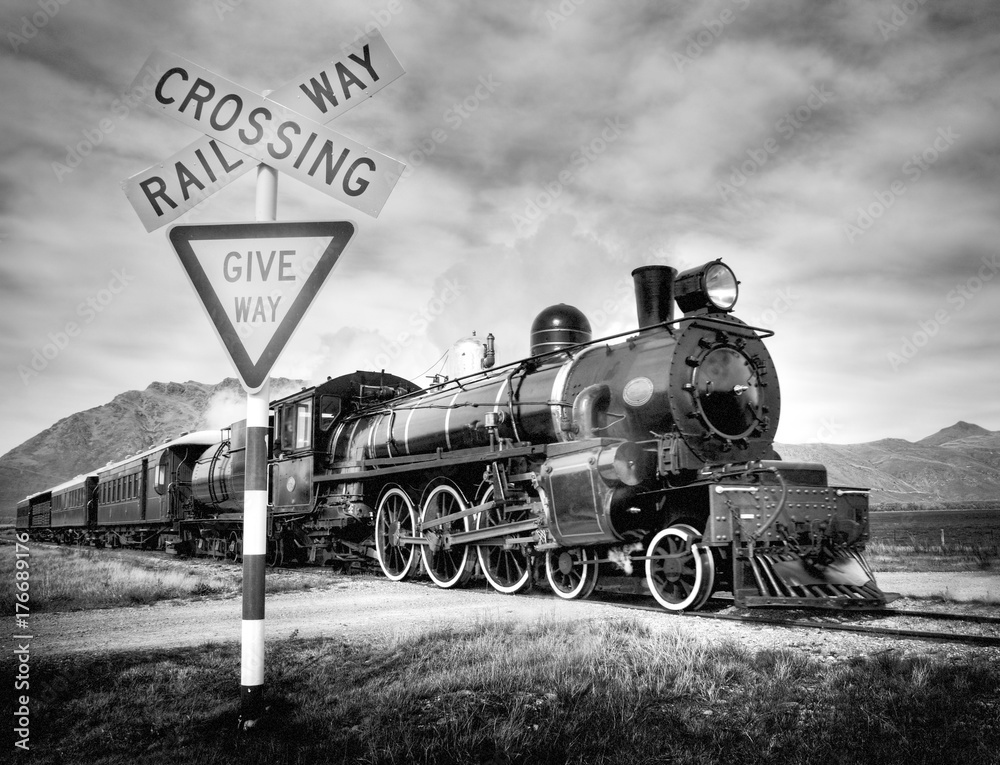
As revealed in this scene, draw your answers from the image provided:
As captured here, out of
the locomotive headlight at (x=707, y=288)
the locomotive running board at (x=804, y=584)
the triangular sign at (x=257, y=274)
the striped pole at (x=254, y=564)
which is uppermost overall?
the locomotive headlight at (x=707, y=288)

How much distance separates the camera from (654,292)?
30.2 ft

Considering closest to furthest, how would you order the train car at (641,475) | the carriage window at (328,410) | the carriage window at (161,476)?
1. the train car at (641,475)
2. the carriage window at (328,410)
3. the carriage window at (161,476)

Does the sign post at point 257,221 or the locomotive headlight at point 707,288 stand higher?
the locomotive headlight at point 707,288

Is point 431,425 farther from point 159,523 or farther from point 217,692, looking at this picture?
point 159,523

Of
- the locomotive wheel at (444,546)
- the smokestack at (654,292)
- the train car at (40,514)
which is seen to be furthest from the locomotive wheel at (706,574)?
the train car at (40,514)

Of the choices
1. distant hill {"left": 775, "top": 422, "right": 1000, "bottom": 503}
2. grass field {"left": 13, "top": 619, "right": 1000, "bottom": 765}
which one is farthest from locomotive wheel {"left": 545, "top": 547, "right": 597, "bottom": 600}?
distant hill {"left": 775, "top": 422, "right": 1000, "bottom": 503}

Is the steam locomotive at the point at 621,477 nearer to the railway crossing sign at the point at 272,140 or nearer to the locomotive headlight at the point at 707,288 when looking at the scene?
the locomotive headlight at the point at 707,288

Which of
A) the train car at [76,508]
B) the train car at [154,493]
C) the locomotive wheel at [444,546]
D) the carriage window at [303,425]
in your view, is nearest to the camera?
the locomotive wheel at [444,546]

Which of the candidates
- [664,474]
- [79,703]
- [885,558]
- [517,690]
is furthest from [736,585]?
[885,558]

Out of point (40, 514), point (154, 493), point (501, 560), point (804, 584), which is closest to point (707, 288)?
point (804, 584)

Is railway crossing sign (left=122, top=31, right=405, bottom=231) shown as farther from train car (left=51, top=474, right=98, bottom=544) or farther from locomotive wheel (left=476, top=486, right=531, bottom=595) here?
train car (left=51, top=474, right=98, bottom=544)

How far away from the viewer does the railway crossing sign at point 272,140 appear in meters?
3.08

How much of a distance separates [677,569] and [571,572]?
1.64 m

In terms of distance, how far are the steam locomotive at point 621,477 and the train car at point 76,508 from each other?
21800 millimetres
